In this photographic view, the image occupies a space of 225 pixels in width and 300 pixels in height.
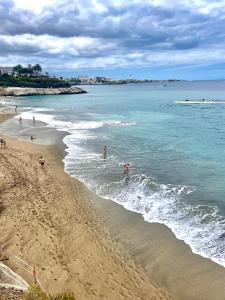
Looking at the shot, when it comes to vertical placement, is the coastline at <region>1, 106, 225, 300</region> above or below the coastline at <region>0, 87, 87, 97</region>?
below

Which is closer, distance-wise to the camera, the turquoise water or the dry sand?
the dry sand

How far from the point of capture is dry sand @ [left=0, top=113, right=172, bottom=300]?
16.0 m

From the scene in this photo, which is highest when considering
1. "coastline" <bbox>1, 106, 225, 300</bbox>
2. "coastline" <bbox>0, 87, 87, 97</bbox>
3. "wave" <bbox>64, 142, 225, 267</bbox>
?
"coastline" <bbox>0, 87, 87, 97</bbox>

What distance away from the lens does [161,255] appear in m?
18.7

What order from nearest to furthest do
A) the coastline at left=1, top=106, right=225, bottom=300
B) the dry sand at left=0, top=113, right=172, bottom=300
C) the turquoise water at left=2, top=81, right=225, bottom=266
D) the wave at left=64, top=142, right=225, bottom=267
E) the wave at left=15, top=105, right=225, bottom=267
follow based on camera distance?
1. the dry sand at left=0, top=113, right=172, bottom=300
2. the coastline at left=1, top=106, right=225, bottom=300
3. the wave at left=64, top=142, right=225, bottom=267
4. the wave at left=15, top=105, right=225, bottom=267
5. the turquoise water at left=2, top=81, right=225, bottom=266

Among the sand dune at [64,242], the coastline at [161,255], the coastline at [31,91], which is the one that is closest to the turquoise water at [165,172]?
the coastline at [161,255]

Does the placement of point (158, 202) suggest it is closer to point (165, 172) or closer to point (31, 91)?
point (165, 172)

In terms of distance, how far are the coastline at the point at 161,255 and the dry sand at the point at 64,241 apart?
370mm

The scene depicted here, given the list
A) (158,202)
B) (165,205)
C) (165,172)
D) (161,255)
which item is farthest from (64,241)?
(165,172)

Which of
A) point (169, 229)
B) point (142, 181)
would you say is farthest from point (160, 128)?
point (169, 229)

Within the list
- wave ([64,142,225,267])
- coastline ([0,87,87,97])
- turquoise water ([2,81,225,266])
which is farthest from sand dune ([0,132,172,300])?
coastline ([0,87,87,97])

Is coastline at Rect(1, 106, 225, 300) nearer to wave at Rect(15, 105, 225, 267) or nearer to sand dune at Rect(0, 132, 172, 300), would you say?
sand dune at Rect(0, 132, 172, 300)

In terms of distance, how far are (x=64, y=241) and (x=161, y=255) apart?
486cm

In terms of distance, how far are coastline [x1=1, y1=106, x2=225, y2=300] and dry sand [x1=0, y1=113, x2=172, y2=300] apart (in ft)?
1.22
